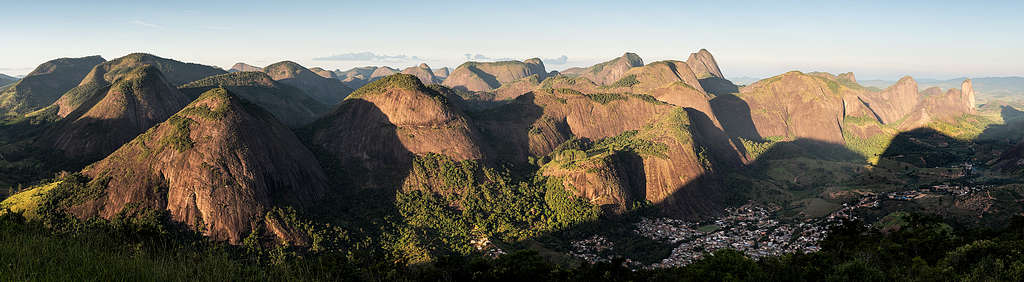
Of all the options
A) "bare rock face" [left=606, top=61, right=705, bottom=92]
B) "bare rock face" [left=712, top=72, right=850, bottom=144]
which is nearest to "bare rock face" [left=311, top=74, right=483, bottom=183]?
"bare rock face" [left=606, top=61, right=705, bottom=92]

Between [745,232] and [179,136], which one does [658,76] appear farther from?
[179,136]

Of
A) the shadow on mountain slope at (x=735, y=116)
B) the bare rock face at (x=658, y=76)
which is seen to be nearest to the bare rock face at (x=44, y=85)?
the bare rock face at (x=658, y=76)

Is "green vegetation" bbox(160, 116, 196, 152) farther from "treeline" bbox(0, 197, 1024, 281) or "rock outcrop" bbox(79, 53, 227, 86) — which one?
"rock outcrop" bbox(79, 53, 227, 86)

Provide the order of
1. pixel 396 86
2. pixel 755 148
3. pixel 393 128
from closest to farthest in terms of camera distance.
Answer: pixel 393 128, pixel 396 86, pixel 755 148

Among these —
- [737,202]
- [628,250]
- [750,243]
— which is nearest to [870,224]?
[750,243]

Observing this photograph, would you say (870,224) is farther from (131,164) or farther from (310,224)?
(131,164)

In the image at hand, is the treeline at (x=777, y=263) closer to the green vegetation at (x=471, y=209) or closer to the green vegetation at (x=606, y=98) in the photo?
the green vegetation at (x=471, y=209)

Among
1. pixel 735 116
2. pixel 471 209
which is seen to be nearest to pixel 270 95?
pixel 471 209
